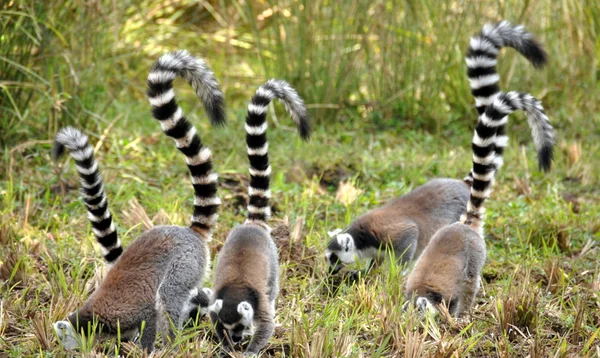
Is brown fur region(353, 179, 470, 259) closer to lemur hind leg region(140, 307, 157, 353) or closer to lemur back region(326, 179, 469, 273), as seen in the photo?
lemur back region(326, 179, 469, 273)

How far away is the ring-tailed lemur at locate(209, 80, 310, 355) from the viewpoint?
13.2 feet

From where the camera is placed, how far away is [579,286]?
5059 millimetres

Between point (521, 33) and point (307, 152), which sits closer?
point (521, 33)

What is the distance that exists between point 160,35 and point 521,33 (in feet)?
21.3

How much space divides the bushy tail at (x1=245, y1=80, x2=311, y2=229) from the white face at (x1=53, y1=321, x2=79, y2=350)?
1.44 metres

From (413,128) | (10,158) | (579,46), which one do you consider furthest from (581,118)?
(10,158)

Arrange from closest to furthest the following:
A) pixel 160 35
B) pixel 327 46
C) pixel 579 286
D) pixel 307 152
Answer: pixel 579 286, pixel 307 152, pixel 327 46, pixel 160 35

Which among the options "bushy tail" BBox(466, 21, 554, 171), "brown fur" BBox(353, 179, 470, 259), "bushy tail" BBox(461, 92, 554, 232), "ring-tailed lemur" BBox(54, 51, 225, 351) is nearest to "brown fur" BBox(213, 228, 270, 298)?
"ring-tailed lemur" BBox(54, 51, 225, 351)

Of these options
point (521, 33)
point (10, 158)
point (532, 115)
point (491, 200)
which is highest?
point (521, 33)

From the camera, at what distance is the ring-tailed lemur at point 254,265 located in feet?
13.2

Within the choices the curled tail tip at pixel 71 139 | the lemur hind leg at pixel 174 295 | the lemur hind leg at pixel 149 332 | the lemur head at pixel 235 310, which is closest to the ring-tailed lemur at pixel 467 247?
the lemur head at pixel 235 310

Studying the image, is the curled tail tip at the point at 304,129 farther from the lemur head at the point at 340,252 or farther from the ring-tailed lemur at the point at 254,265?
the lemur head at the point at 340,252

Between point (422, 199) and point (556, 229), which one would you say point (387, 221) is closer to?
point (422, 199)

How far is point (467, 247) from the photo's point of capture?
16.0 feet
